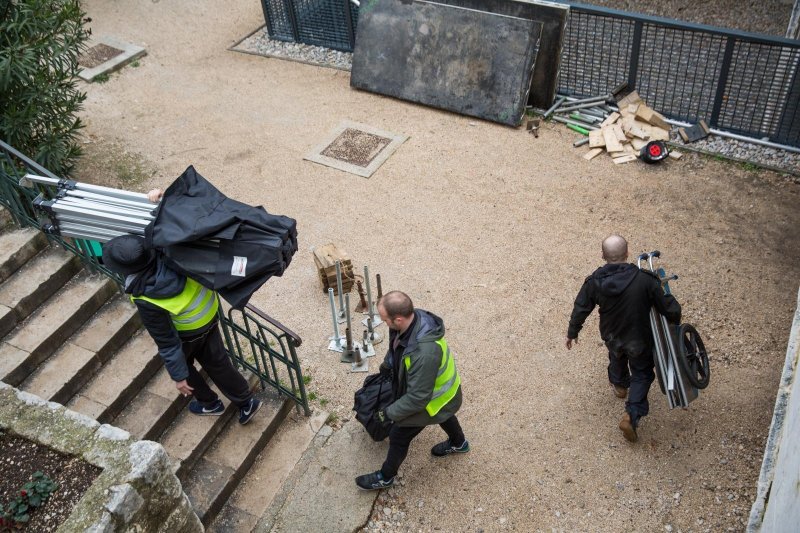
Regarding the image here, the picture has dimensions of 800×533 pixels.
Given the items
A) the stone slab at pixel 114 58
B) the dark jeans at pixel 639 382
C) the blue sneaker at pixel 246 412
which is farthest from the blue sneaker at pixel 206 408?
the stone slab at pixel 114 58

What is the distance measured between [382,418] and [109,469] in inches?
76.9

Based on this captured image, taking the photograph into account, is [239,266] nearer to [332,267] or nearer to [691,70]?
[332,267]

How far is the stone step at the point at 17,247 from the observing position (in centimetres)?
570

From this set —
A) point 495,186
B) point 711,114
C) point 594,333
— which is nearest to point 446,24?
point 495,186

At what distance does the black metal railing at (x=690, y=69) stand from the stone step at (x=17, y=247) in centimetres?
691

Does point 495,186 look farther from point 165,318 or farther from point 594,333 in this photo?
point 165,318

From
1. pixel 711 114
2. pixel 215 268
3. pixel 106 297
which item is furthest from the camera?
pixel 711 114

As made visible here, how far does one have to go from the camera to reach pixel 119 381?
5496 mm

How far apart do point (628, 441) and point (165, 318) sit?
3.80 m

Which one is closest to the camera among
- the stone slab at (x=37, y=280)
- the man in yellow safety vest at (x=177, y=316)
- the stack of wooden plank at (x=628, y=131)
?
the man in yellow safety vest at (x=177, y=316)

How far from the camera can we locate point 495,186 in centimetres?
856

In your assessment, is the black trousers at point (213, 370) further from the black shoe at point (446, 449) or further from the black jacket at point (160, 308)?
the black shoe at point (446, 449)

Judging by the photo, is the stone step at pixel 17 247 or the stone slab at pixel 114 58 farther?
the stone slab at pixel 114 58

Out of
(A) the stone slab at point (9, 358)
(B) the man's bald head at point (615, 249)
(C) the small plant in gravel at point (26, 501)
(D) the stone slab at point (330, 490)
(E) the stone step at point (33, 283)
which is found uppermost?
(B) the man's bald head at point (615, 249)
